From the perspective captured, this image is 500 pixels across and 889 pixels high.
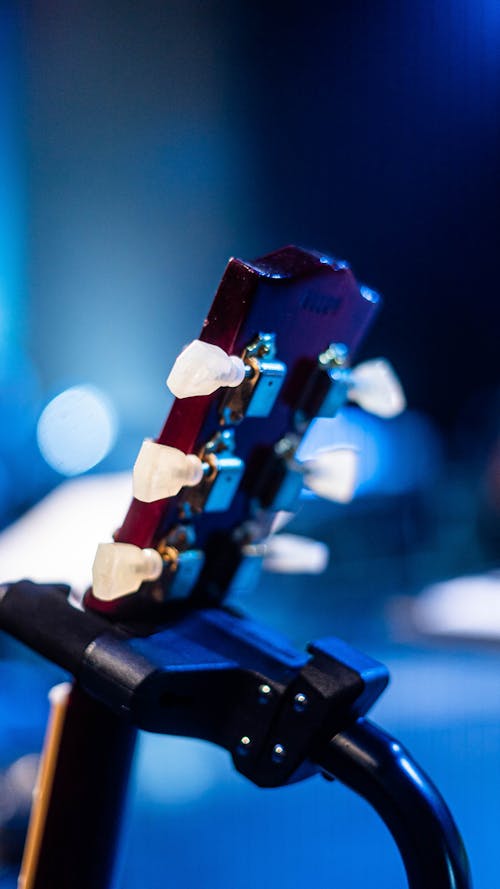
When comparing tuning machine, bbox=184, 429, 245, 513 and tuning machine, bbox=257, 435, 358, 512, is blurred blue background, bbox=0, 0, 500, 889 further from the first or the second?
tuning machine, bbox=184, 429, 245, 513

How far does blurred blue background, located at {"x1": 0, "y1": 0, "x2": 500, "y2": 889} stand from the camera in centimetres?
328

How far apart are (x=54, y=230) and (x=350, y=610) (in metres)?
2.21

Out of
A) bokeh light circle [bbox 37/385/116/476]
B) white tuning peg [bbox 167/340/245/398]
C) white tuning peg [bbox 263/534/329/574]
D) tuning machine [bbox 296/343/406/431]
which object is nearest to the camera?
white tuning peg [bbox 167/340/245/398]

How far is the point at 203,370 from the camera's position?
1.98 feet

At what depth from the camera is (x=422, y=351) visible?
4051mm

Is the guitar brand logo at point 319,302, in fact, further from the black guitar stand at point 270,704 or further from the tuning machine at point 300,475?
the black guitar stand at point 270,704

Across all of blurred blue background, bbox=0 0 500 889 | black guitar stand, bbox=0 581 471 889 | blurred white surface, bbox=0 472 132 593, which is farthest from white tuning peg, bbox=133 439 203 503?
blurred blue background, bbox=0 0 500 889

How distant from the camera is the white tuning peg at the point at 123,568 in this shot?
0.66 metres

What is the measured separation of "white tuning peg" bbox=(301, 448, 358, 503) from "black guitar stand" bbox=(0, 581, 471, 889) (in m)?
0.15

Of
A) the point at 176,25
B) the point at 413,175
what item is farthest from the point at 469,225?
the point at 176,25

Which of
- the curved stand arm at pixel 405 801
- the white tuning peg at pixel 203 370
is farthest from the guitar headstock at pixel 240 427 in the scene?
the curved stand arm at pixel 405 801

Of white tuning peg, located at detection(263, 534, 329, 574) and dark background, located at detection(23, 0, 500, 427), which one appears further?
dark background, located at detection(23, 0, 500, 427)

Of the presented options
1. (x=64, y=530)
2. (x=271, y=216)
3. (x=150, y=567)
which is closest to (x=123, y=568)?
(x=150, y=567)

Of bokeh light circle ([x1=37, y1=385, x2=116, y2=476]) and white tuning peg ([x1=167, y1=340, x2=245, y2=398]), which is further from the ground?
white tuning peg ([x1=167, y1=340, x2=245, y2=398])
